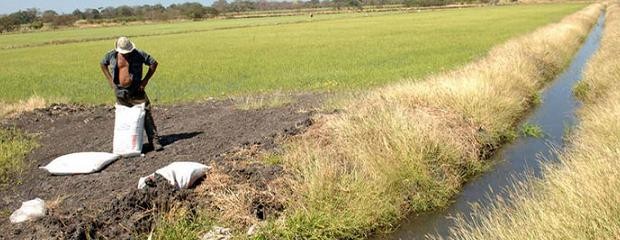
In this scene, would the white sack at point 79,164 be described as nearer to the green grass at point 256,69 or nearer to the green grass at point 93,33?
the green grass at point 256,69

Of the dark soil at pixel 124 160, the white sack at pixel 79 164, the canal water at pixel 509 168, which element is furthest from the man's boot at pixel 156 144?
→ the canal water at pixel 509 168

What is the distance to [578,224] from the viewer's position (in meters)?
3.69

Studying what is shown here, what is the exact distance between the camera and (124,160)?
734 cm

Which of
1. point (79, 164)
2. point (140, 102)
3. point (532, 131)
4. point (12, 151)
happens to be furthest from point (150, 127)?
point (532, 131)

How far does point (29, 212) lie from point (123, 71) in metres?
2.70

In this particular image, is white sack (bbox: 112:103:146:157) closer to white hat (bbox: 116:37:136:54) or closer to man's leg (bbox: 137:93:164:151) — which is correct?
man's leg (bbox: 137:93:164:151)

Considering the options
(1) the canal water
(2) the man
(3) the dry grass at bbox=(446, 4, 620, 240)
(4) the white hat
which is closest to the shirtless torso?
(2) the man

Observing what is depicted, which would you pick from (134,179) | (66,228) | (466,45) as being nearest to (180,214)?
(66,228)

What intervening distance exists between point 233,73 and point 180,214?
46.9ft

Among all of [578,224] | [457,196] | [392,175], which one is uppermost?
[578,224]

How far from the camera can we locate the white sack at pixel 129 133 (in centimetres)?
744

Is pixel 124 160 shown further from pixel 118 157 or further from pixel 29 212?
pixel 29 212

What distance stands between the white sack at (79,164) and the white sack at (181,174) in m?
1.28

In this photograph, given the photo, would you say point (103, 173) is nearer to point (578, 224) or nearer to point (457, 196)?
point (457, 196)
